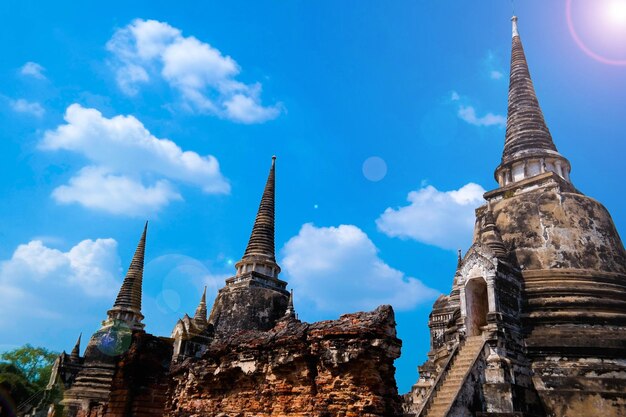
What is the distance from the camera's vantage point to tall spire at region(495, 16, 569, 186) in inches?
838

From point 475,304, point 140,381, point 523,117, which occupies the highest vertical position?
point 523,117

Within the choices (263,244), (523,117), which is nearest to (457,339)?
(523,117)

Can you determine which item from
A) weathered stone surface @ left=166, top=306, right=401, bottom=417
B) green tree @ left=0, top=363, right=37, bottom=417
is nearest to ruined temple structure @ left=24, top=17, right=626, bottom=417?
weathered stone surface @ left=166, top=306, right=401, bottom=417

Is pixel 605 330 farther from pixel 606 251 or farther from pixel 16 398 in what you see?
pixel 16 398

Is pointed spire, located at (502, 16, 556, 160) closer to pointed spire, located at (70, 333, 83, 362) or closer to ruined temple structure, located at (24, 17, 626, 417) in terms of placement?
ruined temple structure, located at (24, 17, 626, 417)

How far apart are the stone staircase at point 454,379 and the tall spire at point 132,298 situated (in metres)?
20.2

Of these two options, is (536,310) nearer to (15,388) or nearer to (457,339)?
(457,339)

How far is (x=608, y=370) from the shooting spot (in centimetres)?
1429

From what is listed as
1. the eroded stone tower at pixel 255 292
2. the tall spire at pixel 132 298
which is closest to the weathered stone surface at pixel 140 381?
the eroded stone tower at pixel 255 292

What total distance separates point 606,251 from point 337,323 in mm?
14903

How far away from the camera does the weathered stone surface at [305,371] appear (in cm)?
625

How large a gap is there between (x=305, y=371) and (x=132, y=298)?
26.5 m

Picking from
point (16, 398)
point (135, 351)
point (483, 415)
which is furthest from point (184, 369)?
point (16, 398)

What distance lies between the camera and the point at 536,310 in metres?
16.2
